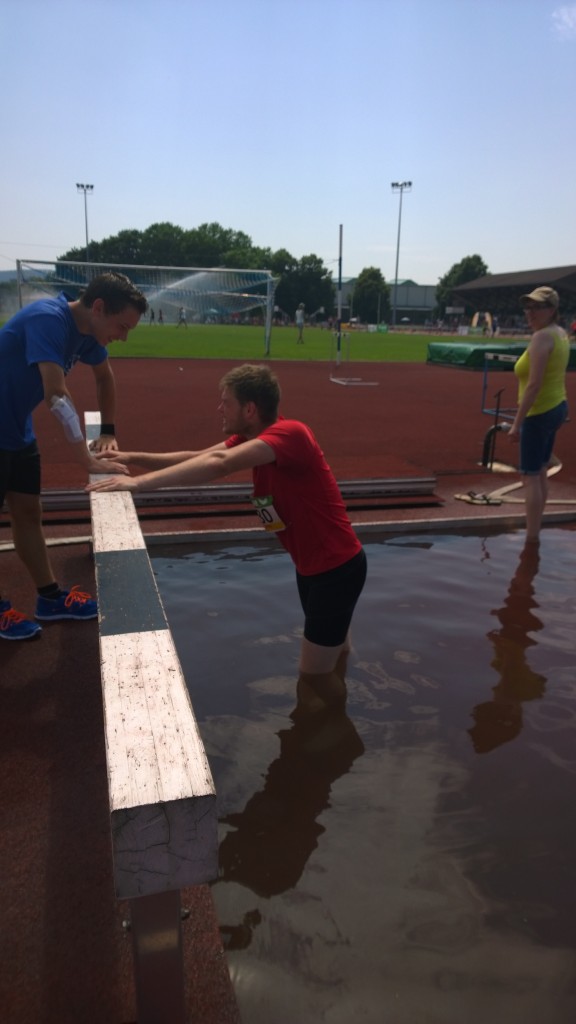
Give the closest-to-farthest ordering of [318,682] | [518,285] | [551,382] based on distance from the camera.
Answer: [318,682] → [551,382] → [518,285]

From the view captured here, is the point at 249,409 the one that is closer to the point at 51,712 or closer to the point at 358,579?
the point at 358,579

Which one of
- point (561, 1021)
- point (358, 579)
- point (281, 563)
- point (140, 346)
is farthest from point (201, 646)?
point (140, 346)

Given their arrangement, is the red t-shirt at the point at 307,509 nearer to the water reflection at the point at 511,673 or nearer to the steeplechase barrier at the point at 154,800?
the water reflection at the point at 511,673

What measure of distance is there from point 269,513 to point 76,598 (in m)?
1.77

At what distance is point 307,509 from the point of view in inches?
129

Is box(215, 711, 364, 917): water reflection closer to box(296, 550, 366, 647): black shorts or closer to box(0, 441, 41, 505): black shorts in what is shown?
box(296, 550, 366, 647): black shorts

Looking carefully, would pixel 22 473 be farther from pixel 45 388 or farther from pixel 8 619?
pixel 8 619

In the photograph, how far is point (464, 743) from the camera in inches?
129

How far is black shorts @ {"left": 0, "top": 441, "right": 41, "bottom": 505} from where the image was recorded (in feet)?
12.7

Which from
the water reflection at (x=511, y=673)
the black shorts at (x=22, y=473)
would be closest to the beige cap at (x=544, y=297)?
the water reflection at (x=511, y=673)

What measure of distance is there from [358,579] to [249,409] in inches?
38.3

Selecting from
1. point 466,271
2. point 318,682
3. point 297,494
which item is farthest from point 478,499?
point 466,271

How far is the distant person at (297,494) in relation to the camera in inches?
118

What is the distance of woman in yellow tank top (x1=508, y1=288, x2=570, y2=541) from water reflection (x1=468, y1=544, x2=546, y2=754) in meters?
0.96
